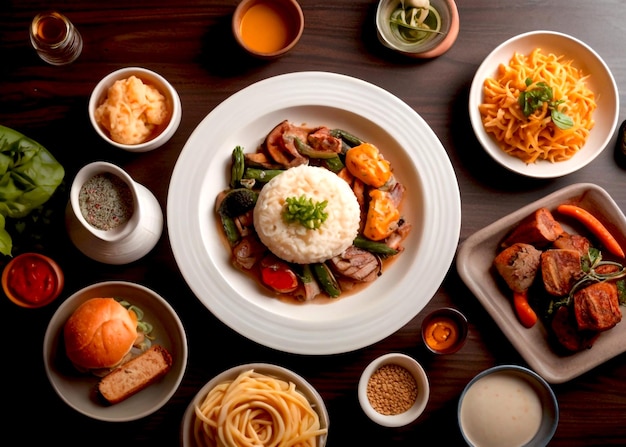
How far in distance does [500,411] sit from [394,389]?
53 cm

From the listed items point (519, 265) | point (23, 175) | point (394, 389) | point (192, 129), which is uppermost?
point (23, 175)

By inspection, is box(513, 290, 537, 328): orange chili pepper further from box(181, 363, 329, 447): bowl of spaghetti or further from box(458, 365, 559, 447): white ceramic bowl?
box(181, 363, 329, 447): bowl of spaghetti

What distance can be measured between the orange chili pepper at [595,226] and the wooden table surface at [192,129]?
17 centimetres

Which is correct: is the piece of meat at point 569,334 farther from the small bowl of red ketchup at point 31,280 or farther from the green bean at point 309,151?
the small bowl of red ketchup at point 31,280

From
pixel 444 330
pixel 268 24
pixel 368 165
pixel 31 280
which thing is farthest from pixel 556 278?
pixel 31 280

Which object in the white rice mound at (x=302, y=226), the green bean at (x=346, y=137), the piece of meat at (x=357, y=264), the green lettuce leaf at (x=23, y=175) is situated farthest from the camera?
the green bean at (x=346, y=137)

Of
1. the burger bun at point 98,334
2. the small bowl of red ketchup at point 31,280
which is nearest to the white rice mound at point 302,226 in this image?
the burger bun at point 98,334

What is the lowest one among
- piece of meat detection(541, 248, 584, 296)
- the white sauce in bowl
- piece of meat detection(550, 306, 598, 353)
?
the white sauce in bowl

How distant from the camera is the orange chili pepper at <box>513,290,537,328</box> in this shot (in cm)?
311

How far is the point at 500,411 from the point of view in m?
3.02

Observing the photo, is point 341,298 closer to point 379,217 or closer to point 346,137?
point 379,217

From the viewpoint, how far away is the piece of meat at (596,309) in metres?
2.97

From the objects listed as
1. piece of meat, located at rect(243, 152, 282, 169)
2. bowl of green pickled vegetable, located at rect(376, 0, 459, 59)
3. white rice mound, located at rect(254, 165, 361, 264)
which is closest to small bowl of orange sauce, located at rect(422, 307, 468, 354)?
white rice mound, located at rect(254, 165, 361, 264)

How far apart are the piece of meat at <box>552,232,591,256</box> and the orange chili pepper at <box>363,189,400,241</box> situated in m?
0.82
